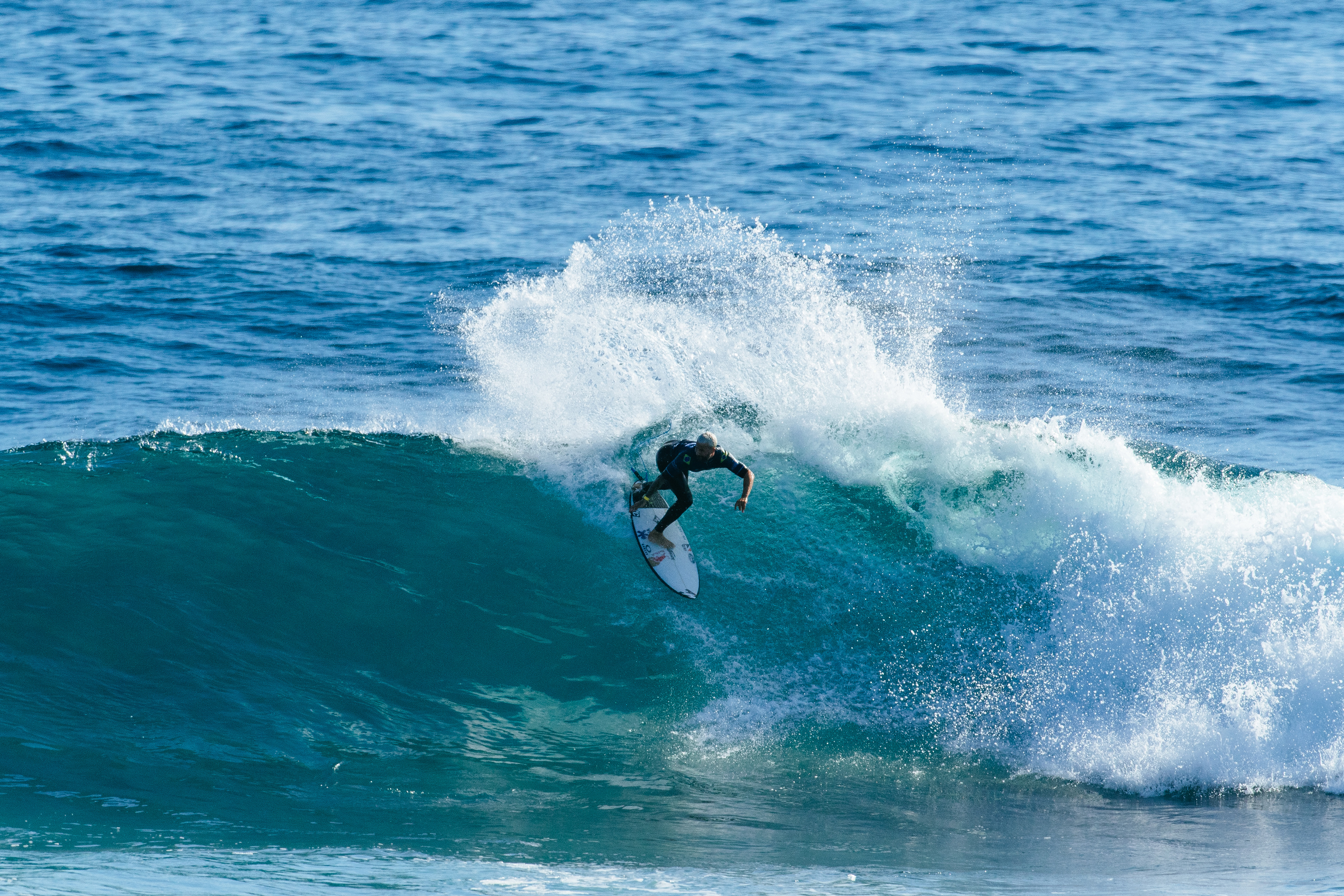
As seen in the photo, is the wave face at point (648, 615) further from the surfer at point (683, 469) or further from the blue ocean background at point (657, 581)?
the surfer at point (683, 469)

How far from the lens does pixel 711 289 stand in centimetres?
1747

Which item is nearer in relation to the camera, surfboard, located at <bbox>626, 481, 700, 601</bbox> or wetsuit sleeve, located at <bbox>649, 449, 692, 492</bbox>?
wetsuit sleeve, located at <bbox>649, 449, 692, 492</bbox>

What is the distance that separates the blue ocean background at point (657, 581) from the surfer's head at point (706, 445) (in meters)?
1.64

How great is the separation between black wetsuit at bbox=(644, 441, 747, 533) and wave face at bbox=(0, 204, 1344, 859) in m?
1.03

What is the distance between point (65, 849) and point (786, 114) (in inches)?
1066

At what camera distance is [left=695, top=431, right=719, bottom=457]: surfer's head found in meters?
9.46

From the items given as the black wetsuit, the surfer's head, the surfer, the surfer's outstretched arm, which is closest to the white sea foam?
the surfer

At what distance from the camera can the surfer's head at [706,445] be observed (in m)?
9.46

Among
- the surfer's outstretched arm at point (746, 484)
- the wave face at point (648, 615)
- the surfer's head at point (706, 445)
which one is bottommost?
the wave face at point (648, 615)

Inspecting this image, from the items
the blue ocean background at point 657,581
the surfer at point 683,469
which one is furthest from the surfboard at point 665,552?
the blue ocean background at point 657,581

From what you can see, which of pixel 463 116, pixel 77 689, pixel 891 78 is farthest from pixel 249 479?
pixel 891 78

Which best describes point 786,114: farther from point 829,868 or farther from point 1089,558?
point 829,868

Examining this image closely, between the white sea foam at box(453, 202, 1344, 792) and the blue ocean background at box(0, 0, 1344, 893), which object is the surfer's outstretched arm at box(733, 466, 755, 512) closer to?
the blue ocean background at box(0, 0, 1344, 893)

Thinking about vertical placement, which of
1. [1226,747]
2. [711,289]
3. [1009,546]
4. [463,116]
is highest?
[463,116]
